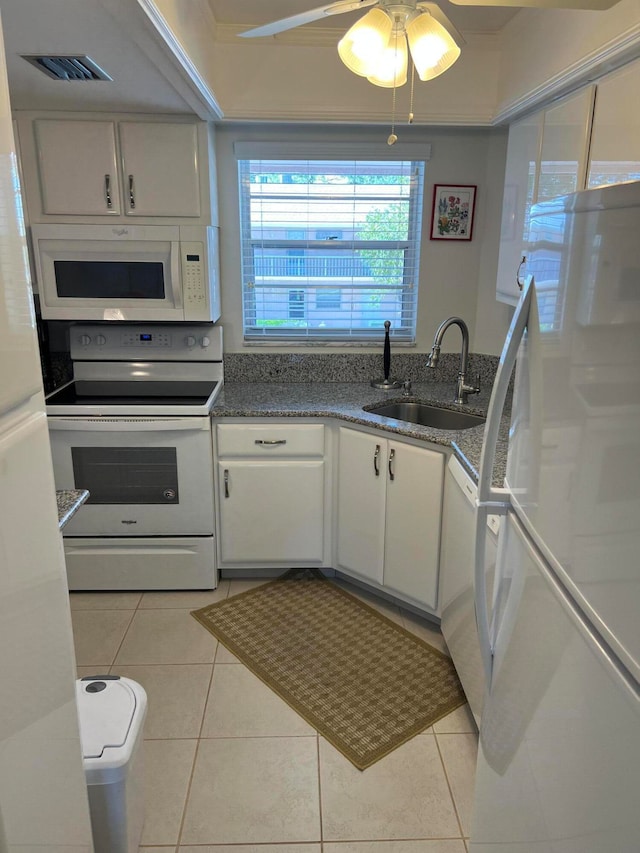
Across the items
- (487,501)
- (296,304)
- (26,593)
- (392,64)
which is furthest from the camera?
(296,304)

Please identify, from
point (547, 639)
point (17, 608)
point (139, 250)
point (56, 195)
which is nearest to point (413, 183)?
point (139, 250)

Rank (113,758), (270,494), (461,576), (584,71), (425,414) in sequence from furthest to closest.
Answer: (425,414)
(270,494)
(461,576)
(584,71)
(113,758)

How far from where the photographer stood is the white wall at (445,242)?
3098 millimetres

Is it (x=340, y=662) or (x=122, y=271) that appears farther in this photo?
(x=122, y=271)

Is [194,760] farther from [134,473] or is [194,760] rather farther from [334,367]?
[334,367]

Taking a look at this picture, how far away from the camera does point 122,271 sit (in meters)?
2.85

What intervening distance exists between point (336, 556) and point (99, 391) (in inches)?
55.3

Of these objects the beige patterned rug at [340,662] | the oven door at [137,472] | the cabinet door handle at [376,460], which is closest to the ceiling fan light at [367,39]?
the cabinet door handle at [376,460]

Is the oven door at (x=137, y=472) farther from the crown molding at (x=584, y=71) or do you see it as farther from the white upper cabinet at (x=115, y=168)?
the crown molding at (x=584, y=71)

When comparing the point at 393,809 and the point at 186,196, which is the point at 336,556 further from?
the point at 186,196

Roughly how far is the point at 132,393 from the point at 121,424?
0.31 meters

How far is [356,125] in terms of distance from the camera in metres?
2.93

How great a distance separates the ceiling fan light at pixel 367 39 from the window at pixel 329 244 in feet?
4.98

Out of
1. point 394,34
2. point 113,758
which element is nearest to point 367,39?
point 394,34
